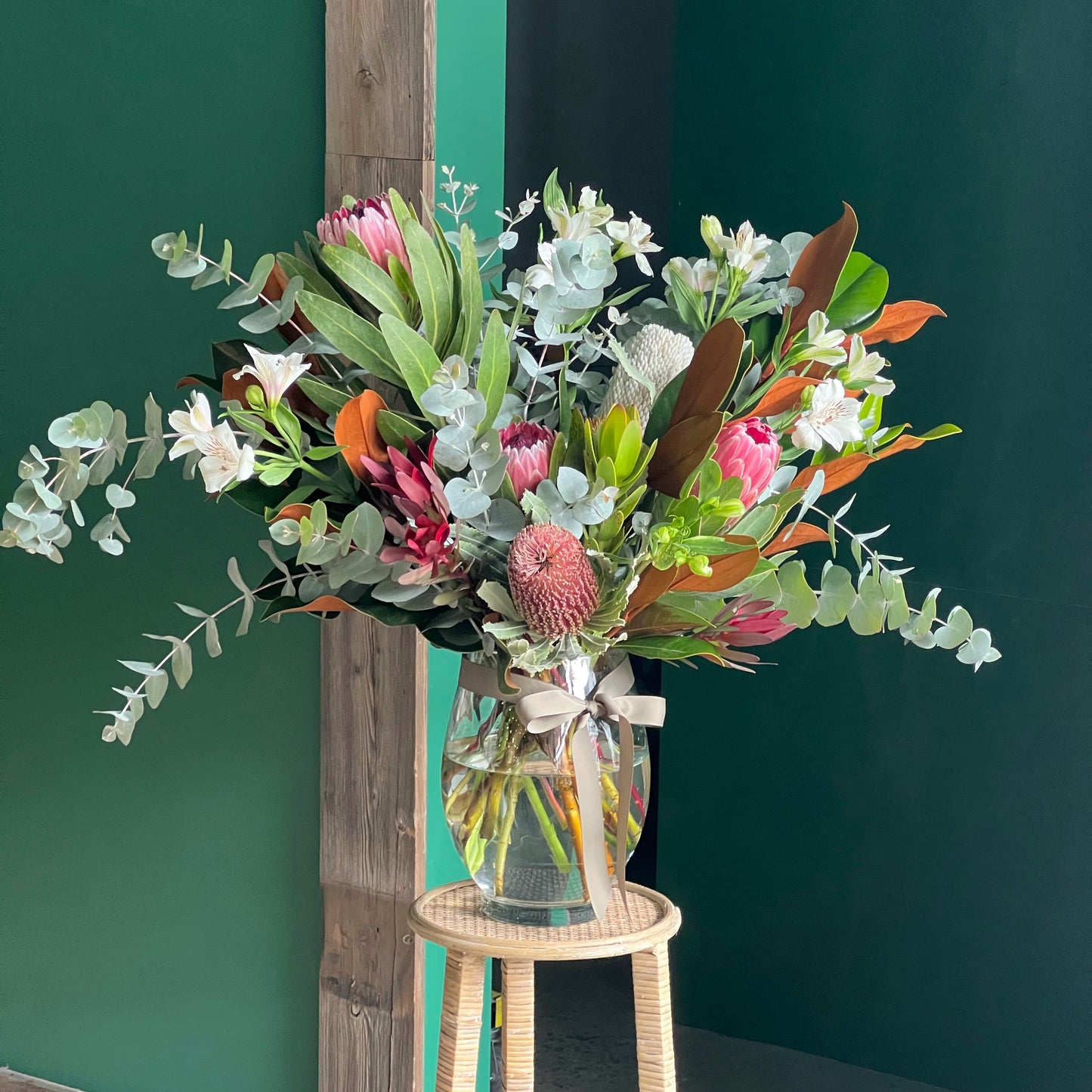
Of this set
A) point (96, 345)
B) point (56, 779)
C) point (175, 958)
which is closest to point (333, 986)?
point (175, 958)

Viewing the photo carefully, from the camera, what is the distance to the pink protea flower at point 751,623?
95 cm

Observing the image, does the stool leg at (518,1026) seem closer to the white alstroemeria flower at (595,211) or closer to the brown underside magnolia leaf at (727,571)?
the brown underside magnolia leaf at (727,571)

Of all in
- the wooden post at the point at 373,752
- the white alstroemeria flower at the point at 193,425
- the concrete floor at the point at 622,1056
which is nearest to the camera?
the white alstroemeria flower at the point at 193,425

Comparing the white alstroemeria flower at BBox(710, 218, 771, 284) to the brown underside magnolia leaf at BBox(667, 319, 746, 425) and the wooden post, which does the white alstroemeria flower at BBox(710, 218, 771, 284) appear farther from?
the wooden post

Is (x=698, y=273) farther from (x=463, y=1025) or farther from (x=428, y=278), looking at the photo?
(x=463, y=1025)

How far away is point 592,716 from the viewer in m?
0.97

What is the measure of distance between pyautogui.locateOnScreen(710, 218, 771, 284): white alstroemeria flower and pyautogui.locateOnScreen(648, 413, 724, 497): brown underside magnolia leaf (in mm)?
177

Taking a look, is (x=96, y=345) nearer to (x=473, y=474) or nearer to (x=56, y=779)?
(x=56, y=779)

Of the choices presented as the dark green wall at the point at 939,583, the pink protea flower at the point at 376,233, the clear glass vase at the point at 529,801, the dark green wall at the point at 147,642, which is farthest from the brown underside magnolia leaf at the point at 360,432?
the dark green wall at the point at 939,583

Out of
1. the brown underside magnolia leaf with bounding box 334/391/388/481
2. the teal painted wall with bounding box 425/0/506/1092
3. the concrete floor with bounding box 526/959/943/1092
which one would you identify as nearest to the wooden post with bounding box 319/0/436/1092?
Result: the teal painted wall with bounding box 425/0/506/1092

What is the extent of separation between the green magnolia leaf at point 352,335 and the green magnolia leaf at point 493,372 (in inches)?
2.3

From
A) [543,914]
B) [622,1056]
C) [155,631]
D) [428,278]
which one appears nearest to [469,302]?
[428,278]

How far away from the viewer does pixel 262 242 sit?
1.44 m

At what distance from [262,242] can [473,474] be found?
0.71 m
